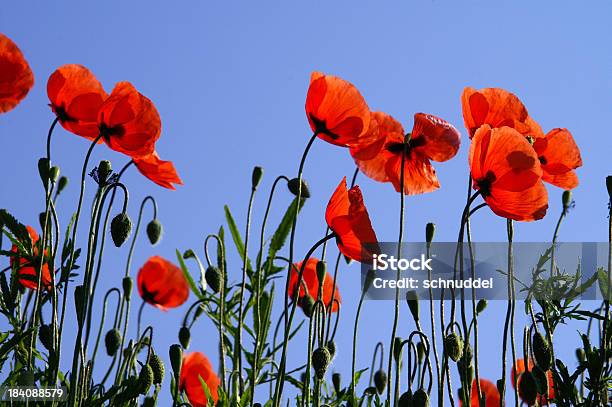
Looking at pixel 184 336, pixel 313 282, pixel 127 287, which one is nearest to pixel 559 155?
pixel 313 282

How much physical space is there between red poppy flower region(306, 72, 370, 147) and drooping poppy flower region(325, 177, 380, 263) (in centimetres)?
22

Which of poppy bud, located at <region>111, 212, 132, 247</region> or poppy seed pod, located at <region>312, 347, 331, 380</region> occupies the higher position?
poppy bud, located at <region>111, 212, 132, 247</region>

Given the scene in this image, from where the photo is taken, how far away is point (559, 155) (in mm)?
2281

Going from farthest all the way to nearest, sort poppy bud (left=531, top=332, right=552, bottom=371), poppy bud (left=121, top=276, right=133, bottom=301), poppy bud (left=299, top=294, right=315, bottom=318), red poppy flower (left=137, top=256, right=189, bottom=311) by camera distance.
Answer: red poppy flower (left=137, top=256, right=189, bottom=311) → poppy bud (left=121, top=276, right=133, bottom=301) → poppy bud (left=299, top=294, right=315, bottom=318) → poppy bud (left=531, top=332, right=552, bottom=371)

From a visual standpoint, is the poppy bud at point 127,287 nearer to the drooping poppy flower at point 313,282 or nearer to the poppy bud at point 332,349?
the drooping poppy flower at point 313,282

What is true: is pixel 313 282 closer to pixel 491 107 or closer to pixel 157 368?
pixel 157 368

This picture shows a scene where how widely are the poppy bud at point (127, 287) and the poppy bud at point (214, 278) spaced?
9.2 inches

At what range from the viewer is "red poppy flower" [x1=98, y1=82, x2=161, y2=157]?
86.7 inches

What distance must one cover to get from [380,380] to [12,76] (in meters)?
1.43

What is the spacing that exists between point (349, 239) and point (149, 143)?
Result: 581 mm

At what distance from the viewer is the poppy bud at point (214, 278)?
2.60 metres

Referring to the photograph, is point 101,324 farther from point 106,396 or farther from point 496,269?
A: point 496,269

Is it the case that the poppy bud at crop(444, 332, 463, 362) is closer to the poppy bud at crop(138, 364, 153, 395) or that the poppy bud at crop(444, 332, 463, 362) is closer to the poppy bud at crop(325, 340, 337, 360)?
the poppy bud at crop(325, 340, 337, 360)

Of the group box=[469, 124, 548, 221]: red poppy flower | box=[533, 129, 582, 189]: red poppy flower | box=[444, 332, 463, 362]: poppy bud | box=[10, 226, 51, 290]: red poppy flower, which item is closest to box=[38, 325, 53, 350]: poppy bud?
box=[10, 226, 51, 290]: red poppy flower
